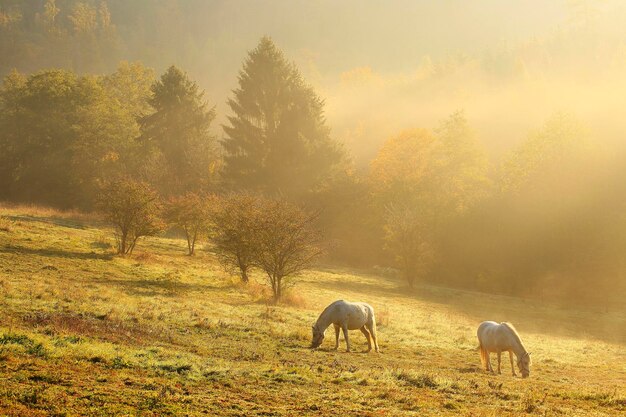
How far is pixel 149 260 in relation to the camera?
122ft

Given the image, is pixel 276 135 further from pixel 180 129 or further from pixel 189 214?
pixel 189 214

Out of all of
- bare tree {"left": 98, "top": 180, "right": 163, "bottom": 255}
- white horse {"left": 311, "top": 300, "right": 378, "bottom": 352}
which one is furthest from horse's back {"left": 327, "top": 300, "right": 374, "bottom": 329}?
bare tree {"left": 98, "top": 180, "right": 163, "bottom": 255}

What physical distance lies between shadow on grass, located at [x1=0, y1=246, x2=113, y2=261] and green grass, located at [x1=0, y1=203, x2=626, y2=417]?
76mm

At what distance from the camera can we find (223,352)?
54.9ft

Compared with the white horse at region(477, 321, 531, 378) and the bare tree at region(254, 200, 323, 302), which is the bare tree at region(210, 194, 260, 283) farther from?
the white horse at region(477, 321, 531, 378)

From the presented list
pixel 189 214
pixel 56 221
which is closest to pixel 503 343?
pixel 189 214

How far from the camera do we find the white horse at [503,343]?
17.4m

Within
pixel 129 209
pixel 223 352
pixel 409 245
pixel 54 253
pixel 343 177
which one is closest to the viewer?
pixel 223 352

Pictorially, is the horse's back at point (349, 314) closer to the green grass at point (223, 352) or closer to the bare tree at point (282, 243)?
the green grass at point (223, 352)

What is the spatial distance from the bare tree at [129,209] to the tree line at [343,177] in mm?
248

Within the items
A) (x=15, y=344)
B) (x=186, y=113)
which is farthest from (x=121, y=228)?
(x=186, y=113)

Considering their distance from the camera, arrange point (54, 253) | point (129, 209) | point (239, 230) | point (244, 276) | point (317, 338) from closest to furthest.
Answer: point (317, 338) < point (54, 253) < point (239, 230) < point (244, 276) < point (129, 209)

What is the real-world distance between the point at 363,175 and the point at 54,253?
50.6 metres

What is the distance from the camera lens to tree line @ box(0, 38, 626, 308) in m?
54.4
